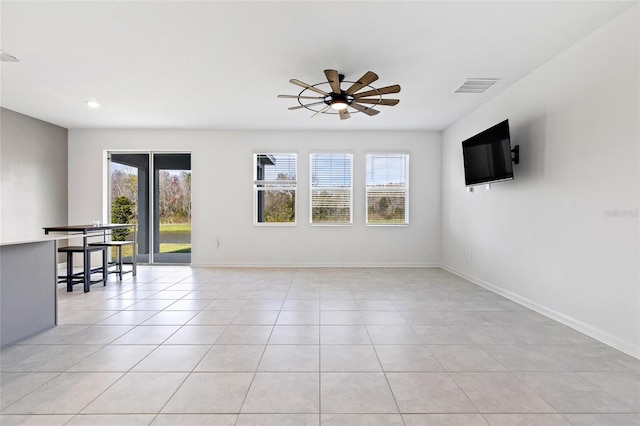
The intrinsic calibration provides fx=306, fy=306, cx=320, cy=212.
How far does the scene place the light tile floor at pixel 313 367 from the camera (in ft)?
5.82

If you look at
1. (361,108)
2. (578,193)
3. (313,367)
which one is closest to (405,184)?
(361,108)

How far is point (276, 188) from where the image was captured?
6.54m

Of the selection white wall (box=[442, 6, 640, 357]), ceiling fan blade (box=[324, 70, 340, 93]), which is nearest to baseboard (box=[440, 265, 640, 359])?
white wall (box=[442, 6, 640, 357])

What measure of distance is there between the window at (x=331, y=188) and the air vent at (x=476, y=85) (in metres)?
2.70

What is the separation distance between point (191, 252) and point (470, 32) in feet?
19.8

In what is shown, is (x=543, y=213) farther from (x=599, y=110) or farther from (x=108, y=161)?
(x=108, y=161)

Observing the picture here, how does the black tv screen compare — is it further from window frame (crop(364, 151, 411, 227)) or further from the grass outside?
Answer: the grass outside

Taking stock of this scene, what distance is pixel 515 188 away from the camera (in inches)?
159

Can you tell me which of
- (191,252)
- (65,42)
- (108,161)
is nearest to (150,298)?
(191,252)

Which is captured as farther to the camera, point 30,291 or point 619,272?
point 30,291

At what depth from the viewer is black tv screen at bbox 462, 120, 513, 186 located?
3762 millimetres

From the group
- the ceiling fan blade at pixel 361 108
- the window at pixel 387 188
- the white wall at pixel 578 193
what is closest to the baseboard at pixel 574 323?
the white wall at pixel 578 193

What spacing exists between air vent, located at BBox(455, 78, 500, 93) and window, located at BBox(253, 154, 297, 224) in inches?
136

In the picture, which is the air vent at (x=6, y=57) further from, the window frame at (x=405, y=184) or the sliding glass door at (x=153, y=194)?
the window frame at (x=405, y=184)
